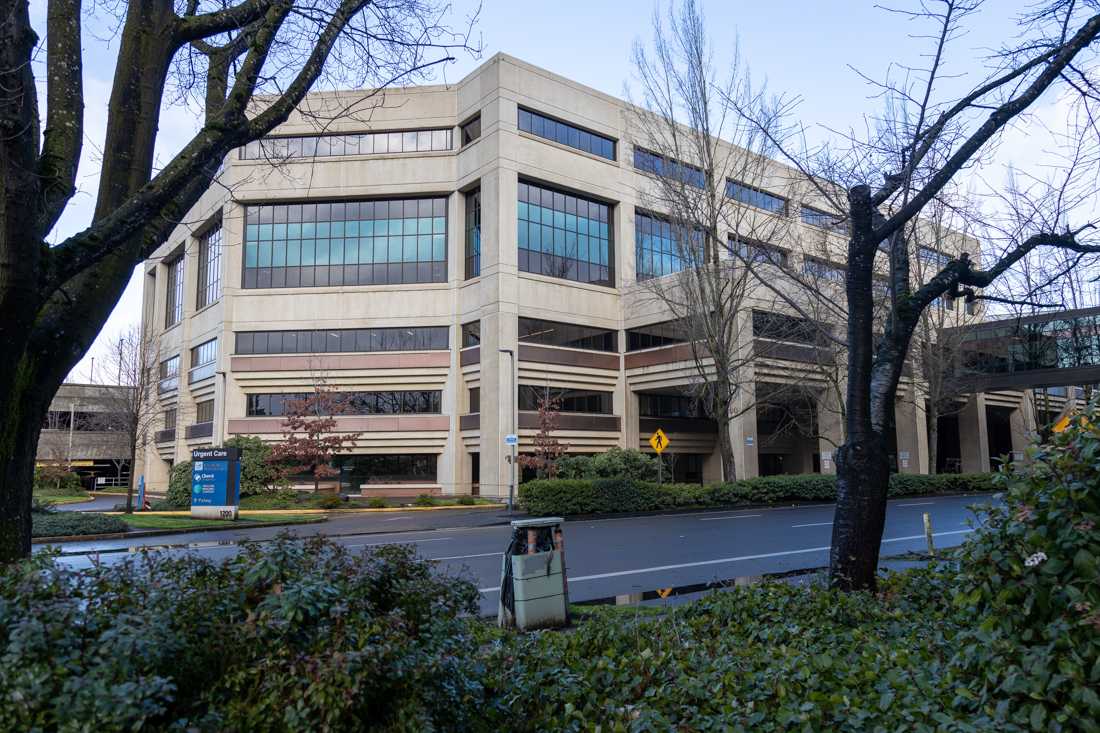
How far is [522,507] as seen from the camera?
94.9 feet

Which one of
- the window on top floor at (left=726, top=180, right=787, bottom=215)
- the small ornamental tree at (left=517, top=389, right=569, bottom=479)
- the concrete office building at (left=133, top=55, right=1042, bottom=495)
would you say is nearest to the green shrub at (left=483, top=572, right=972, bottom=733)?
the window on top floor at (left=726, top=180, right=787, bottom=215)

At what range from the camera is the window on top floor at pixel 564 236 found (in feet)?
138

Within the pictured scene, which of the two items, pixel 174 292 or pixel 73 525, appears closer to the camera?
pixel 73 525

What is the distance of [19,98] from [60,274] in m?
1.04

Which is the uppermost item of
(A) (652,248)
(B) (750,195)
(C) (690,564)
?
(A) (652,248)

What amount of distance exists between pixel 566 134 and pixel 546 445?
60.8 feet

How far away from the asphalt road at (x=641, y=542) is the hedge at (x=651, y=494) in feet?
4.82

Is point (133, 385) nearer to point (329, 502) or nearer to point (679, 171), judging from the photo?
point (329, 502)

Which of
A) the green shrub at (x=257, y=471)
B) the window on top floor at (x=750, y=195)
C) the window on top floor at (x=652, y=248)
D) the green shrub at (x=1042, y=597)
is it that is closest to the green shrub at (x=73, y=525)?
the green shrub at (x=257, y=471)

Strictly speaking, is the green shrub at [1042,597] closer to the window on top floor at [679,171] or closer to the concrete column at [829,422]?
the window on top floor at [679,171]

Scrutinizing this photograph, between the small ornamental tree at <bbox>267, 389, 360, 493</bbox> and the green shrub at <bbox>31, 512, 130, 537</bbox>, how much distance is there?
16249 millimetres

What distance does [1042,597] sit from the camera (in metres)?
3.16

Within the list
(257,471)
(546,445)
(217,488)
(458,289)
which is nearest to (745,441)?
(546,445)

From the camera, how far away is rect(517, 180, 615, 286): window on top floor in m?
42.1
